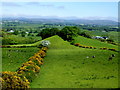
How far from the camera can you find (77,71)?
2530 centimetres

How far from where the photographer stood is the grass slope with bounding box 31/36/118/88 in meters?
20.0

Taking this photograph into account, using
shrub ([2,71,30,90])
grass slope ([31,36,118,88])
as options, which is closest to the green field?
grass slope ([31,36,118,88])

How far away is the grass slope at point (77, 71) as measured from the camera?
2002 centimetres

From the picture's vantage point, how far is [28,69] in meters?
22.7

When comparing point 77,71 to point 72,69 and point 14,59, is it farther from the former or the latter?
point 14,59

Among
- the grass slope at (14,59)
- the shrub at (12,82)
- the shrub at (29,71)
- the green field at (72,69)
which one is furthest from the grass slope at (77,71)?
the grass slope at (14,59)

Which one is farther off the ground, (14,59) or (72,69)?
(14,59)

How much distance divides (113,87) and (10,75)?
1003 centimetres

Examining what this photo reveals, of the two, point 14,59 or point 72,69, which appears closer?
point 72,69

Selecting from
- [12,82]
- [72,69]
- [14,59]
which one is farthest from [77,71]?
[14,59]

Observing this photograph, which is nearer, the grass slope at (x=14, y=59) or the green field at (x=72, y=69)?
the green field at (x=72, y=69)

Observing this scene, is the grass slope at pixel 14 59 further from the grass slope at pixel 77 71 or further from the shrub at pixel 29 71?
the shrub at pixel 29 71

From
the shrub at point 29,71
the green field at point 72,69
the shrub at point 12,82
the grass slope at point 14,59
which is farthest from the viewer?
the grass slope at point 14,59

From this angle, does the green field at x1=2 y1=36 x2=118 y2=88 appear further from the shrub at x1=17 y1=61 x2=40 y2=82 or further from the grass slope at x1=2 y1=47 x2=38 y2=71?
the shrub at x1=17 y1=61 x2=40 y2=82
